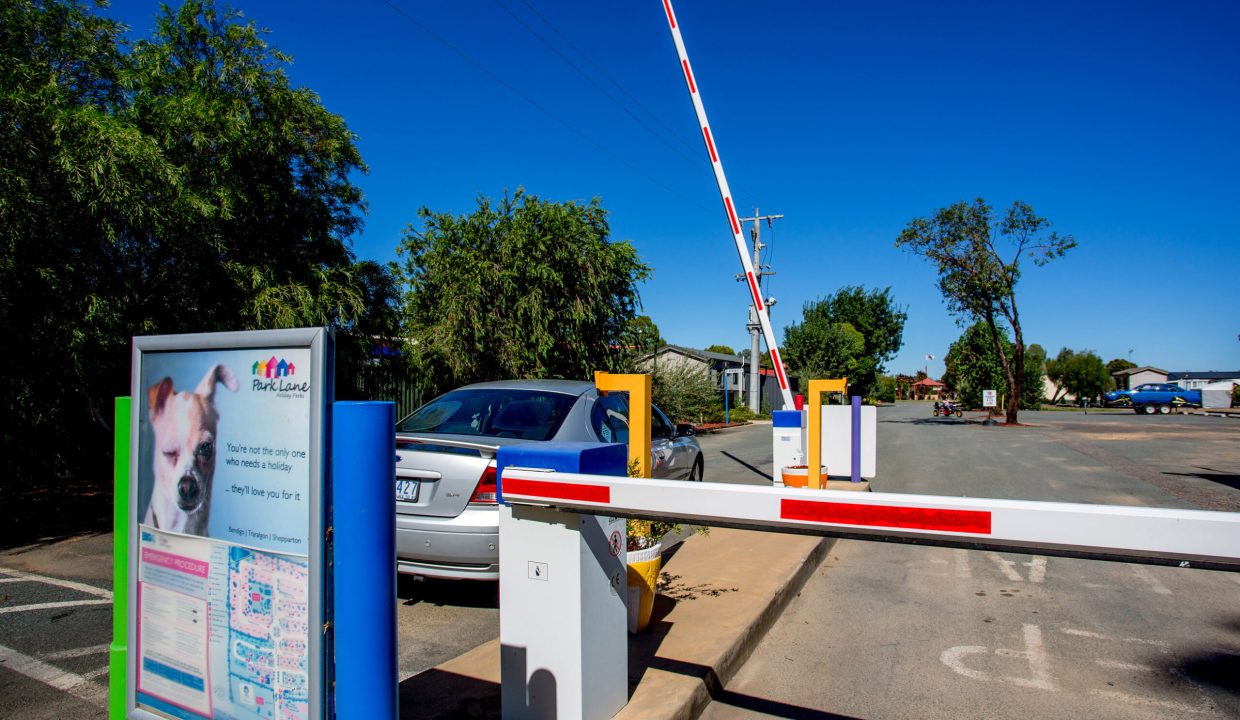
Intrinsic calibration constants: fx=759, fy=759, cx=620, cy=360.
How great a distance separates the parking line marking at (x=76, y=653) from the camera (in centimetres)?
430

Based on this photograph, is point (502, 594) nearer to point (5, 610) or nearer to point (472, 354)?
point (5, 610)

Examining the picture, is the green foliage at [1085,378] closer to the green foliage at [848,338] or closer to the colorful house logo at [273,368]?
the green foliage at [848,338]

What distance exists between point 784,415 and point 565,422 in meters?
4.14

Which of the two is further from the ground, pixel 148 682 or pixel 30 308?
pixel 30 308

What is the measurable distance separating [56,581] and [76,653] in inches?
86.0

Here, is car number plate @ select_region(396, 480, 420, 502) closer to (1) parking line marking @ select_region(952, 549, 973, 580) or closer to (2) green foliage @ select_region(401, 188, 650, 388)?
(1) parking line marking @ select_region(952, 549, 973, 580)

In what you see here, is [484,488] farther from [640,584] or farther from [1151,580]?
[1151,580]

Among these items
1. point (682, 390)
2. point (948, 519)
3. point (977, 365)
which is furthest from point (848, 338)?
point (948, 519)

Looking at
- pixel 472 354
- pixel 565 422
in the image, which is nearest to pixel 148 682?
pixel 565 422

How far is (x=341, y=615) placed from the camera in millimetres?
2082

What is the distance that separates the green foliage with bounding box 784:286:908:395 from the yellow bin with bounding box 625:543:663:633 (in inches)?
1891

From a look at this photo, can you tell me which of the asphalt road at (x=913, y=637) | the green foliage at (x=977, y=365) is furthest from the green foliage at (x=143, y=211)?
the green foliage at (x=977, y=365)

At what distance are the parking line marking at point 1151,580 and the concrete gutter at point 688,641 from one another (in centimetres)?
274

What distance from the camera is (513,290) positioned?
15.3 m
